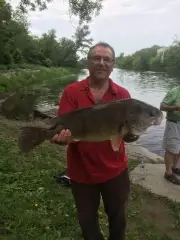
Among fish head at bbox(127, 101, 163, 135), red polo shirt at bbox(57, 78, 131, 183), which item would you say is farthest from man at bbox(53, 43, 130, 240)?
fish head at bbox(127, 101, 163, 135)

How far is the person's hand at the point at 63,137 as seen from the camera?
3.08 metres

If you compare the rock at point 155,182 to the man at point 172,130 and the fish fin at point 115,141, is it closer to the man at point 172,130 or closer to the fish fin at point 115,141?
the man at point 172,130

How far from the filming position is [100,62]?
10.7ft

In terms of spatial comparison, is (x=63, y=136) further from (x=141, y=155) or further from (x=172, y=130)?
(x=141, y=155)

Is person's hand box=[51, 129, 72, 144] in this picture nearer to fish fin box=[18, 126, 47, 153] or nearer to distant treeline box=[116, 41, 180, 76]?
fish fin box=[18, 126, 47, 153]

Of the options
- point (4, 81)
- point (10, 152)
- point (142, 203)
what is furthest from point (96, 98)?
point (4, 81)

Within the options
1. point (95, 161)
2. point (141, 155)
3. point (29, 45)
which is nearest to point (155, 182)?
point (141, 155)

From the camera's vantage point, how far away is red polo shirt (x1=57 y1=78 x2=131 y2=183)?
3295 millimetres

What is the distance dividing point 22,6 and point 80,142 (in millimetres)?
16419

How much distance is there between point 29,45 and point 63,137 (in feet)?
204

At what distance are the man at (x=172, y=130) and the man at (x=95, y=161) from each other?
10.6 feet

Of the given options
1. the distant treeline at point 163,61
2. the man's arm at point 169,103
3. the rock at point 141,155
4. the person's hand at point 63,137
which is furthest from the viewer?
the distant treeline at point 163,61

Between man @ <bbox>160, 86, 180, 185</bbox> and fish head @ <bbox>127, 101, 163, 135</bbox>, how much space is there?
3.32 metres

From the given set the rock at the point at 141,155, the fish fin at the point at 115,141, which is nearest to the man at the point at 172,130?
the rock at the point at 141,155
